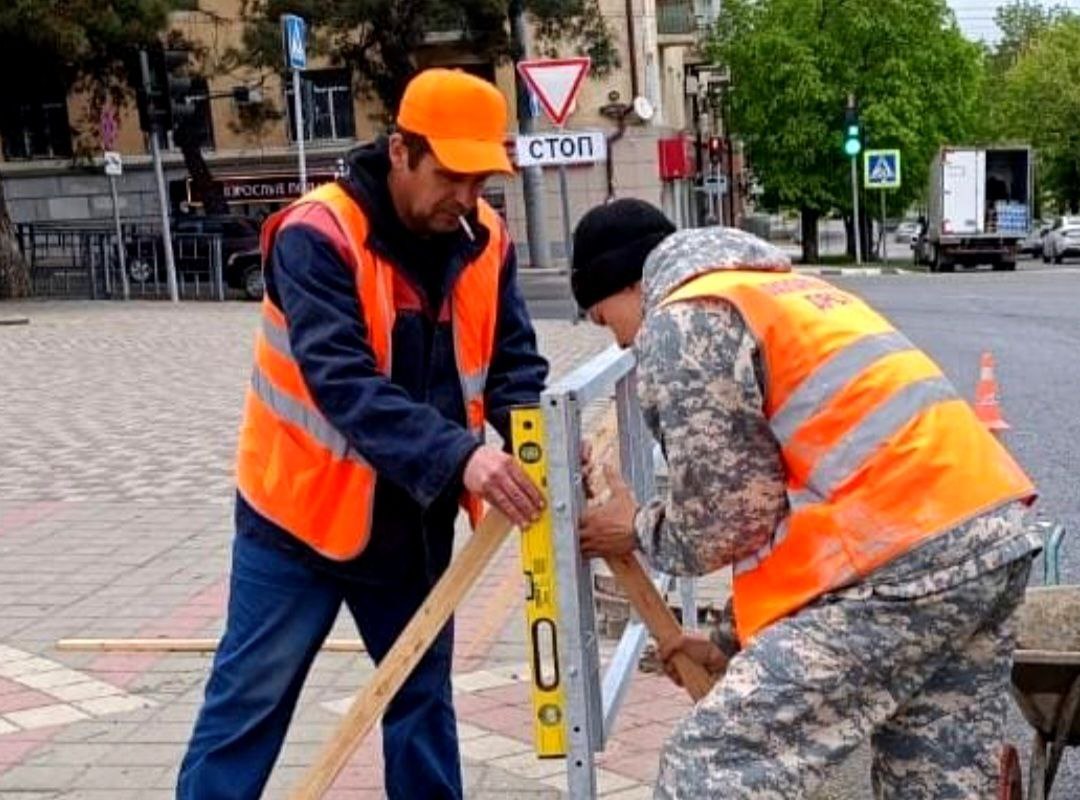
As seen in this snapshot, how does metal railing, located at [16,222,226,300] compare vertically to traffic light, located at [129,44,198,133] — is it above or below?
below

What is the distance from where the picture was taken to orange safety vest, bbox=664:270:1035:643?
8.00 feet

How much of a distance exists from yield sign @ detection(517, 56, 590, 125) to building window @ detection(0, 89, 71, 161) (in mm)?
30029

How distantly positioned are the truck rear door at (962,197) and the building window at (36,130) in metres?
22.9

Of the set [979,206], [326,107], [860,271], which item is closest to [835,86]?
[979,206]

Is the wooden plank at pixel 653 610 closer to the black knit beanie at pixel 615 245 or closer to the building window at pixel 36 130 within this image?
the black knit beanie at pixel 615 245

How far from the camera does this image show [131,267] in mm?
28969

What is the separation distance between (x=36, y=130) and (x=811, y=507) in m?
43.5

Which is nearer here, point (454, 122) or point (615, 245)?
point (615, 245)

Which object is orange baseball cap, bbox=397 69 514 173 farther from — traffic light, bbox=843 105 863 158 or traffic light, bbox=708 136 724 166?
traffic light, bbox=708 136 724 166

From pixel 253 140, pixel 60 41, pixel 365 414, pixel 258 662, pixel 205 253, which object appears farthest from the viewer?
pixel 253 140

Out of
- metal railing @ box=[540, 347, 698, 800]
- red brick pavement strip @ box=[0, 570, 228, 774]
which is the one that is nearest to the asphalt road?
metal railing @ box=[540, 347, 698, 800]

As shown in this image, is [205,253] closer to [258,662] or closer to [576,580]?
[258,662]

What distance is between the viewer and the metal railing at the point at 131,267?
28391 millimetres

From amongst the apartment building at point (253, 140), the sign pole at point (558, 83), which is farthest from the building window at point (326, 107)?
the sign pole at point (558, 83)
